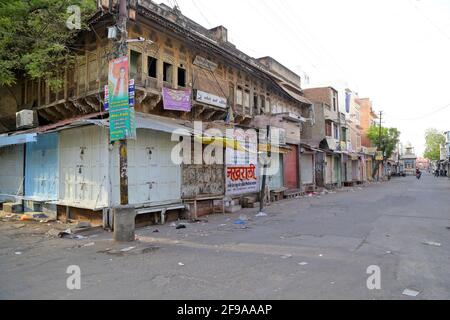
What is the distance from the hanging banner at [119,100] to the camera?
8.88 meters

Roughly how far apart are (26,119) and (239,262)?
12.5 metres

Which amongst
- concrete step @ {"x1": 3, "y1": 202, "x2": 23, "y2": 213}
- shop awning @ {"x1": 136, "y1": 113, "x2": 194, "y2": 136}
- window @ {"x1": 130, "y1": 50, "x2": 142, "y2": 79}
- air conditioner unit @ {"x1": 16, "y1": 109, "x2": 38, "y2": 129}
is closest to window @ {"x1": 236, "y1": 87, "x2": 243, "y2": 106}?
shop awning @ {"x1": 136, "y1": 113, "x2": 194, "y2": 136}

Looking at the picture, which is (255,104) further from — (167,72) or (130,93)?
(130,93)

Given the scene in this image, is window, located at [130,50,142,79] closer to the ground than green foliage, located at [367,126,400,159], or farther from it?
closer to the ground

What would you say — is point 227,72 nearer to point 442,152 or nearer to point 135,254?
point 135,254

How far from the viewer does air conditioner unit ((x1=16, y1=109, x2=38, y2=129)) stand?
14.8 meters

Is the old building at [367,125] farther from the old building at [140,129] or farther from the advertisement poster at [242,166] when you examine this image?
the old building at [140,129]

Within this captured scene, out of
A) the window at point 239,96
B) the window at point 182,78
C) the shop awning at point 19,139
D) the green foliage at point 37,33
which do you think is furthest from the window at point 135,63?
the window at point 239,96

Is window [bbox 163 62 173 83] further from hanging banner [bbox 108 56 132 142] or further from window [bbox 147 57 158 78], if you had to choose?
hanging banner [bbox 108 56 132 142]

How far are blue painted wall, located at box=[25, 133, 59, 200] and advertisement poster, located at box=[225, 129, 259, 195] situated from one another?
7.57 meters

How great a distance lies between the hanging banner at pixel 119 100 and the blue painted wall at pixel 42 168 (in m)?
5.74

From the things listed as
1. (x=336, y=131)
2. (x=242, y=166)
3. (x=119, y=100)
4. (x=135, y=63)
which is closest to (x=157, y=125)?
(x=119, y=100)
